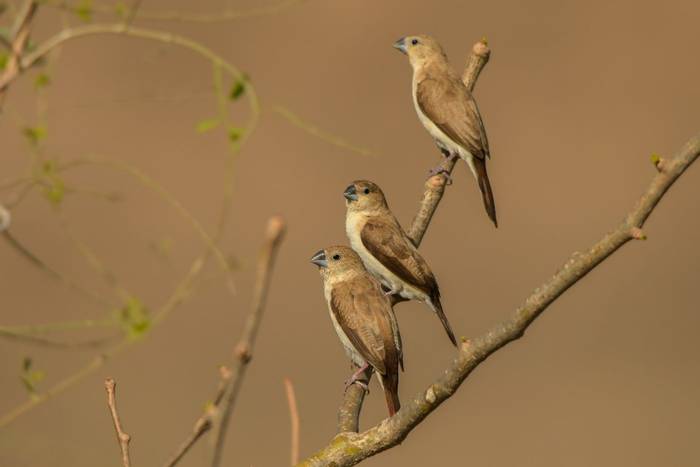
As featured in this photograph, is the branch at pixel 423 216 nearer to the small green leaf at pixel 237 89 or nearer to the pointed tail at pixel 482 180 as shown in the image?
the pointed tail at pixel 482 180

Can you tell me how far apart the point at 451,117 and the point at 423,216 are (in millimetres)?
1450

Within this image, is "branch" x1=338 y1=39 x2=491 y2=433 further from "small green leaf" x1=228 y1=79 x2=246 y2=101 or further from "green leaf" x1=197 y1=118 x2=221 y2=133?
"small green leaf" x1=228 y1=79 x2=246 y2=101

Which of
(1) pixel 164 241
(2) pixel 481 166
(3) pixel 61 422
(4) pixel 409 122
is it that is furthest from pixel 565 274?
(4) pixel 409 122

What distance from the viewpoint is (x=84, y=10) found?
2.06 metres

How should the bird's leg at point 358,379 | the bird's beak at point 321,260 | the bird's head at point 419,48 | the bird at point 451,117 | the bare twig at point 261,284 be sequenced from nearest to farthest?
1. the bare twig at point 261,284
2. the bird's leg at point 358,379
3. the bird's beak at point 321,260
4. the bird at point 451,117
5. the bird's head at point 419,48

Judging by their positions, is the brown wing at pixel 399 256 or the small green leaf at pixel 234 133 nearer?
the small green leaf at pixel 234 133

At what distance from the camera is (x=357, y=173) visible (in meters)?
14.5

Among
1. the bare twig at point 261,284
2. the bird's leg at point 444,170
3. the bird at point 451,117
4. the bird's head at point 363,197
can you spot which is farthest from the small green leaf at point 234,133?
the bird's head at point 363,197

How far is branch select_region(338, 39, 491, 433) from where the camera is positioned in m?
3.19

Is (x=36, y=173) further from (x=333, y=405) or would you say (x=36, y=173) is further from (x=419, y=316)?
(x=419, y=316)

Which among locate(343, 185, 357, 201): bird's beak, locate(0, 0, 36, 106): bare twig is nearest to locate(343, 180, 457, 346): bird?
locate(343, 185, 357, 201): bird's beak

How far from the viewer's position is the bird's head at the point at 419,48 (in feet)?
20.3

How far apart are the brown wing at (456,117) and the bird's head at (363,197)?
0.38m

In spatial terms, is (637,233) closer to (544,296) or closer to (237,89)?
(544,296)
